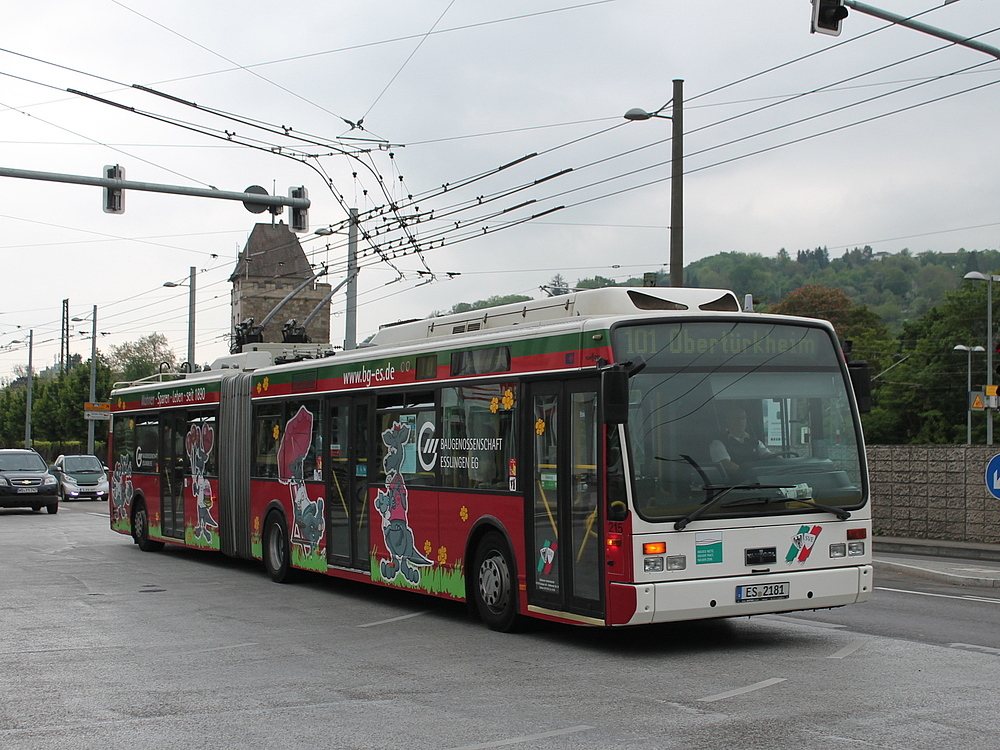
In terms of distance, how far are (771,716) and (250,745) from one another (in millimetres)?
3002

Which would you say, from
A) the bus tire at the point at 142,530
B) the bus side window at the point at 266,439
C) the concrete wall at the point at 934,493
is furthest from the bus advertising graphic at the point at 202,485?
the concrete wall at the point at 934,493

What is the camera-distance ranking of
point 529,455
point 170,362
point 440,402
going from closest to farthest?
point 529,455 < point 440,402 < point 170,362

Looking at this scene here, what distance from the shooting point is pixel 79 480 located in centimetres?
4606

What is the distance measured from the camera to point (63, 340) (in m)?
79.8

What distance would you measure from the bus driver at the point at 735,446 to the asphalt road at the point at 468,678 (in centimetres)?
150

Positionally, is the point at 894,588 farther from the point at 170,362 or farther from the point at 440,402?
the point at 170,362

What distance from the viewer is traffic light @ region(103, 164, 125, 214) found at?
1809 cm

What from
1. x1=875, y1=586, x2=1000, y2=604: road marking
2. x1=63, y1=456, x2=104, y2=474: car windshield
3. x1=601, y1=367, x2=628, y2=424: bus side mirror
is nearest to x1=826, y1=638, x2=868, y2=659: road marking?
x1=601, y1=367, x2=628, y2=424: bus side mirror

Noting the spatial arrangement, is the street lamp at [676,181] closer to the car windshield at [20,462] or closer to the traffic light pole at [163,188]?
the traffic light pole at [163,188]

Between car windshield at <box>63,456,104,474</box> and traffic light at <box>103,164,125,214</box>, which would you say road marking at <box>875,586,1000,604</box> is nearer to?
traffic light at <box>103,164,125,214</box>

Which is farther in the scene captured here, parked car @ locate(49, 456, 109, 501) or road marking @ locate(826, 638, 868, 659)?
parked car @ locate(49, 456, 109, 501)

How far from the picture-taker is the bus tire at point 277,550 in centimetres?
1627

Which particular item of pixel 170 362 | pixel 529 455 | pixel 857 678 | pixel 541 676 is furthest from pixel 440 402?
pixel 170 362

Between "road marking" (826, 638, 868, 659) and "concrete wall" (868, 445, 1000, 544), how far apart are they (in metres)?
12.4
